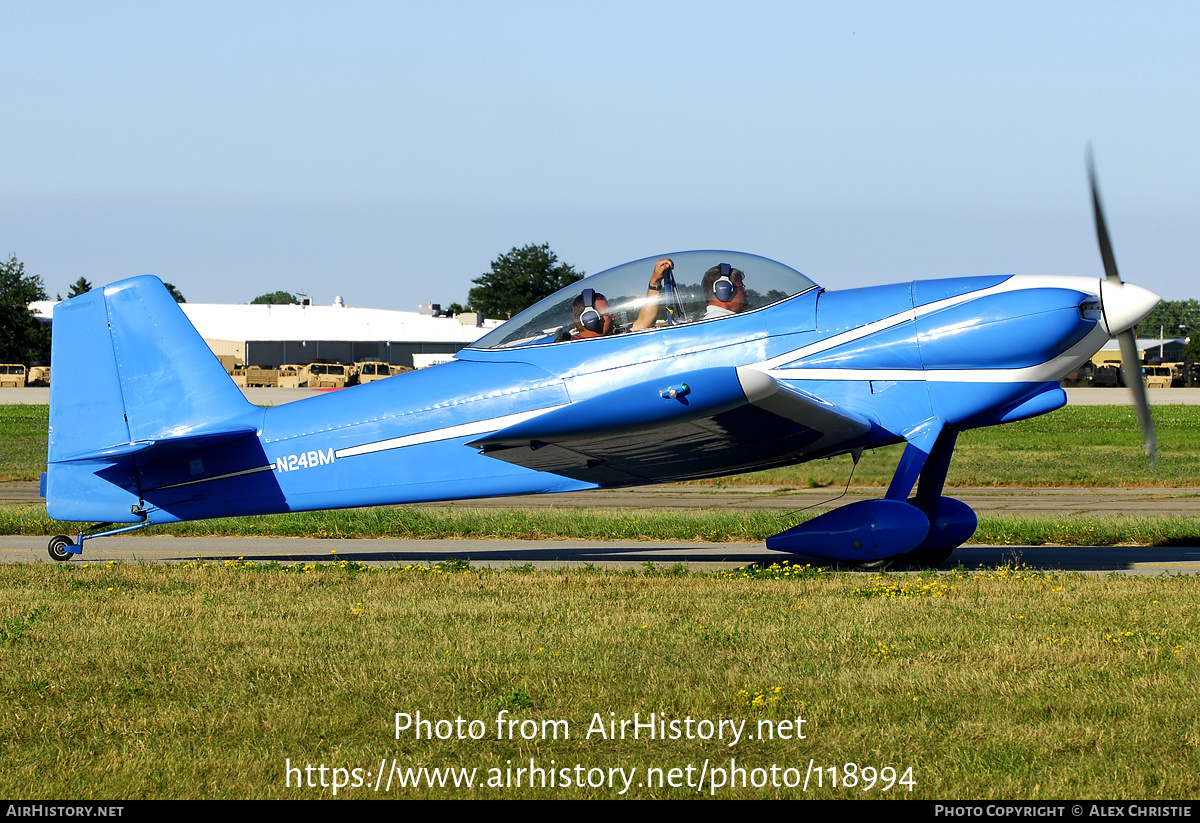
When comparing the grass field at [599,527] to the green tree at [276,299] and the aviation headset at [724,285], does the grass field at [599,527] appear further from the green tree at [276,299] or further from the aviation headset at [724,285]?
the green tree at [276,299]

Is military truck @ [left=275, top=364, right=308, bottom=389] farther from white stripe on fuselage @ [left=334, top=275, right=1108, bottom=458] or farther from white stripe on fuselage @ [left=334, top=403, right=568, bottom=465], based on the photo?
white stripe on fuselage @ [left=334, top=275, right=1108, bottom=458]

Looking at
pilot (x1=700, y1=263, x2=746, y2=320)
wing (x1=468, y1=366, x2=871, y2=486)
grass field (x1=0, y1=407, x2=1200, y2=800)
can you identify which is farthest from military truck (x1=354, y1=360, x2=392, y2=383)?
pilot (x1=700, y1=263, x2=746, y2=320)

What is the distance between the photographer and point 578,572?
9383 mm

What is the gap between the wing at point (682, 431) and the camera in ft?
27.1

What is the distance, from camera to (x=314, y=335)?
286ft

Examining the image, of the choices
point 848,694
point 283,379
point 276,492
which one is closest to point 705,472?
point 276,492

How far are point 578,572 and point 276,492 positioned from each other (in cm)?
296

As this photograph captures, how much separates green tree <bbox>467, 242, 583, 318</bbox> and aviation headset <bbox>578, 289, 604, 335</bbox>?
9346cm

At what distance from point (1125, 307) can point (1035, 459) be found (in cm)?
1561

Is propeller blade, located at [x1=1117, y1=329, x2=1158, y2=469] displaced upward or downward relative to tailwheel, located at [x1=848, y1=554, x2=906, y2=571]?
upward

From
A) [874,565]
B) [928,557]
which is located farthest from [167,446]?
[928,557]

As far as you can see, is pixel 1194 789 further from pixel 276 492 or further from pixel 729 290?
pixel 276 492

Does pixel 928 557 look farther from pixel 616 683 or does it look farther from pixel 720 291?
pixel 616 683

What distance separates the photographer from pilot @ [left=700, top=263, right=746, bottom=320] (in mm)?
9227
